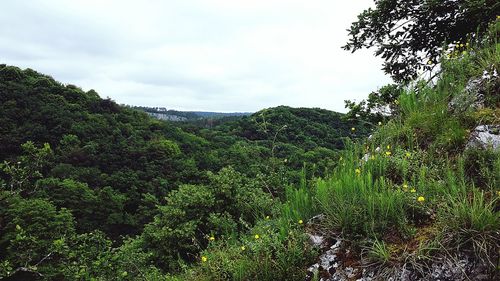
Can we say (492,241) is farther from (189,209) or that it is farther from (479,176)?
(189,209)

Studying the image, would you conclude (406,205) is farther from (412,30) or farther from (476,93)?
(412,30)

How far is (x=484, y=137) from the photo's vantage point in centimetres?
369

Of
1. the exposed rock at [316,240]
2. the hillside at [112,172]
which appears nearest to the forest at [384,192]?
the exposed rock at [316,240]

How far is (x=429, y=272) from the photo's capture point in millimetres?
2650

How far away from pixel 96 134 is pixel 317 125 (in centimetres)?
3928

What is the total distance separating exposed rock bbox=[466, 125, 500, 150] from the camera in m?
3.59

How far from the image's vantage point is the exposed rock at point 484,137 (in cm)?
Answer: 359

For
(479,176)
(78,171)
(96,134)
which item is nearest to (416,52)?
(479,176)

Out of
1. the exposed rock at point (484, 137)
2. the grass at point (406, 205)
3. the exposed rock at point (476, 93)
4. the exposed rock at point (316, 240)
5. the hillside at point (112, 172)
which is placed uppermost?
the exposed rock at point (476, 93)

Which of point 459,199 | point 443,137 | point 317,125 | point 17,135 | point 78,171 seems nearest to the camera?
point 459,199

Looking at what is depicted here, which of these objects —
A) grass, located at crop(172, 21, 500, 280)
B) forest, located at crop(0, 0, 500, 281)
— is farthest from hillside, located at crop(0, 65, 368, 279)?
grass, located at crop(172, 21, 500, 280)

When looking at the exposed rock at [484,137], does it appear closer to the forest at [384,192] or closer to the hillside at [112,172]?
the forest at [384,192]

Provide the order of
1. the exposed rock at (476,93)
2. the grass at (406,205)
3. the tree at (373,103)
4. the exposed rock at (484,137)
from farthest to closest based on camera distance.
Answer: the tree at (373,103) < the exposed rock at (476,93) < the exposed rock at (484,137) < the grass at (406,205)

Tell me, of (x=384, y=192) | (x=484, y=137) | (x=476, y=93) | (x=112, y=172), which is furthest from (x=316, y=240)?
(x=112, y=172)
